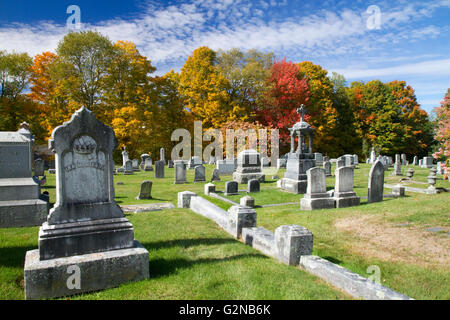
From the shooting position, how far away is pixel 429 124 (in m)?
39.0

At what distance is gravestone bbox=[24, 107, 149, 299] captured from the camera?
11.6ft

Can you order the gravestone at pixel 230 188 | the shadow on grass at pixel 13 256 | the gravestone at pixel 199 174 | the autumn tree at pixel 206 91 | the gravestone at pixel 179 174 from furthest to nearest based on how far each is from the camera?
1. the autumn tree at pixel 206 91
2. the gravestone at pixel 199 174
3. the gravestone at pixel 179 174
4. the gravestone at pixel 230 188
5. the shadow on grass at pixel 13 256

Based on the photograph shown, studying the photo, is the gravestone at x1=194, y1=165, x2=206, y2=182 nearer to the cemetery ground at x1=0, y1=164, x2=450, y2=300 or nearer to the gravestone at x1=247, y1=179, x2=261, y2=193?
the gravestone at x1=247, y1=179, x2=261, y2=193

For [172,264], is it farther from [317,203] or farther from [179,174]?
[179,174]

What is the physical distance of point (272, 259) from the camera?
4.81 meters

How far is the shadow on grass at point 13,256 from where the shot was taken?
429 centimetres

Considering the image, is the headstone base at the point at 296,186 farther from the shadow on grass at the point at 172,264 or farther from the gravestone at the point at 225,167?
the shadow on grass at the point at 172,264

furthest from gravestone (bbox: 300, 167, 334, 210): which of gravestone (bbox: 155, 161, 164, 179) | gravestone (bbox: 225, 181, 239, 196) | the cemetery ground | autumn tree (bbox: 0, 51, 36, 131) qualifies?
autumn tree (bbox: 0, 51, 36, 131)

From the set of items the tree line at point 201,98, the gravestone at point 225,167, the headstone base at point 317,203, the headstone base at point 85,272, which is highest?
the tree line at point 201,98

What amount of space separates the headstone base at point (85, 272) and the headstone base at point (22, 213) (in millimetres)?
4215

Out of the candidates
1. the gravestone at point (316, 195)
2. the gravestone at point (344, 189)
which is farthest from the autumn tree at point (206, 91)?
the gravestone at point (316, 195)

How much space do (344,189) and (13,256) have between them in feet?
33.4
